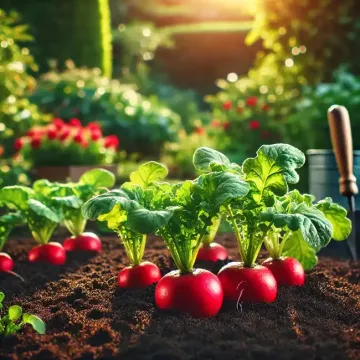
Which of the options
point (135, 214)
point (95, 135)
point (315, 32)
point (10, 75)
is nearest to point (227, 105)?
point (315, 32)

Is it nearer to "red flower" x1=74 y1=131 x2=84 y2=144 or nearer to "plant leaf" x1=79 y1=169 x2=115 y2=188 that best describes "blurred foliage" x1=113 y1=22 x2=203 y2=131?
"red flower" x1=74 y1=131 x2=84 y2=144

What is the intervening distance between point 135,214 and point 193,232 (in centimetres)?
37

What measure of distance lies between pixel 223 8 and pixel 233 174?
22551 mm

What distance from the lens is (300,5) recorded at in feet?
25.8

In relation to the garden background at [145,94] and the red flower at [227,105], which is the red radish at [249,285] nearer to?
the garden background at [145,94]

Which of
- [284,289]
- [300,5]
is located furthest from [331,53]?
[284,289]

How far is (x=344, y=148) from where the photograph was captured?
12.7 ft

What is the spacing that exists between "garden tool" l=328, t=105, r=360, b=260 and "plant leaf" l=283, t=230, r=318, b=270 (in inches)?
23.7

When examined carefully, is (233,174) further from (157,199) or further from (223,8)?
(223,8)

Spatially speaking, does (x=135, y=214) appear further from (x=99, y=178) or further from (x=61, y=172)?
(x=61, y=172)

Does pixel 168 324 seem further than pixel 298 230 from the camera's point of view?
No

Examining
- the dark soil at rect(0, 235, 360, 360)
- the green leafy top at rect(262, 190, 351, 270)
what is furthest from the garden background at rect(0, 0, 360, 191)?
the dark soil at rect(0, 235, 360, 360)

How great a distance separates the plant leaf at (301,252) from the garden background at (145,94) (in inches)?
103

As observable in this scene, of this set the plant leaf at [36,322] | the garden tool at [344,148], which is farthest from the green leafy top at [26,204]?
the garden tool at [344,148]
